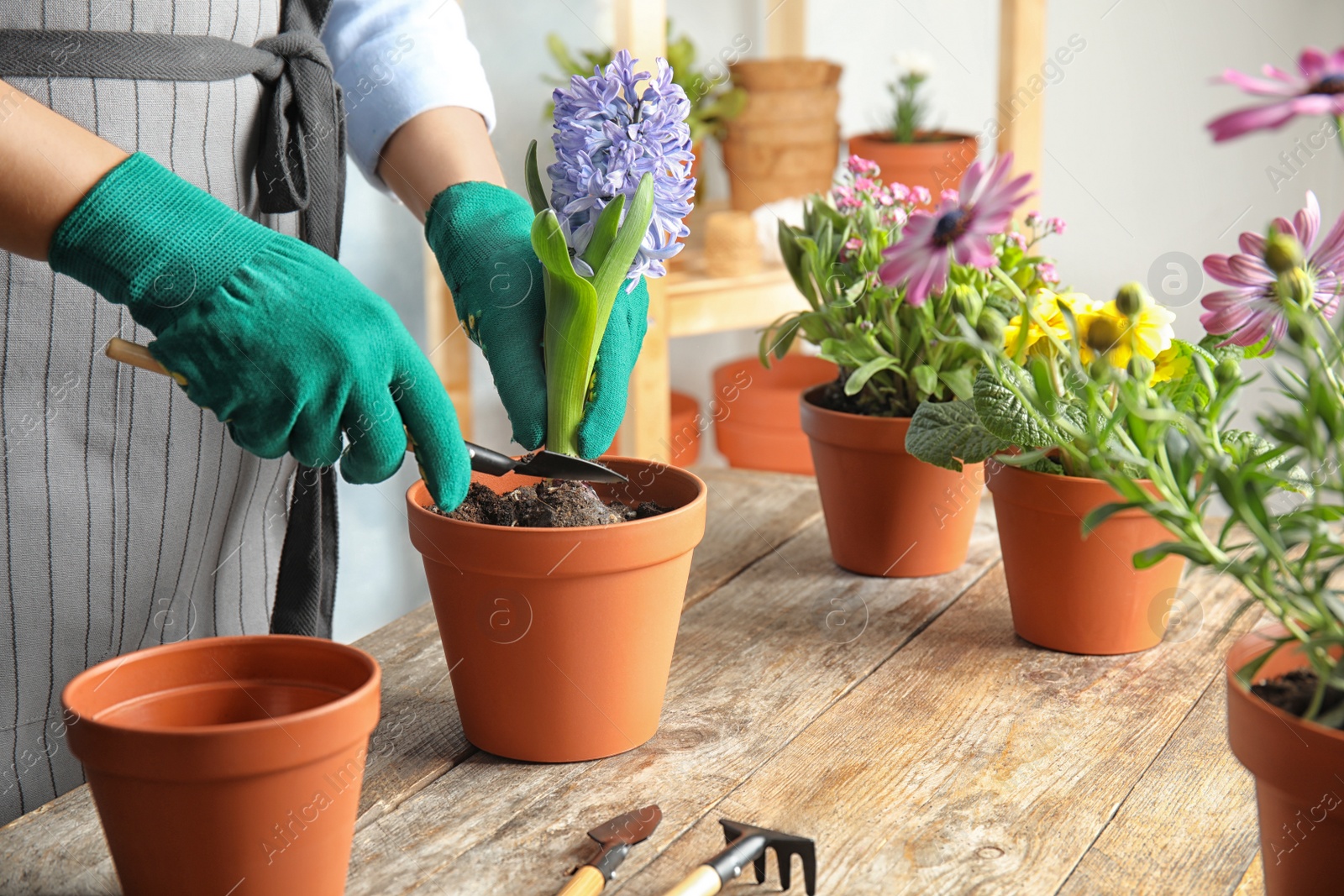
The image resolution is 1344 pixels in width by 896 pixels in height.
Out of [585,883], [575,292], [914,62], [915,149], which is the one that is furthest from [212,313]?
[914,62]

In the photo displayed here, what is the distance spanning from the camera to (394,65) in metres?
0.89

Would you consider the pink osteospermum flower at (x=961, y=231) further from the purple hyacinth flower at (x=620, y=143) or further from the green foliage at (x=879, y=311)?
the green foliage at (x=879, y=311)

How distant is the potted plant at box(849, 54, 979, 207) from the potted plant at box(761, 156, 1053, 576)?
0.86 metres

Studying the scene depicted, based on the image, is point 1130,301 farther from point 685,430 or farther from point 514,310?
point 685,430

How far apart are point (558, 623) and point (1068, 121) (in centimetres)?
188

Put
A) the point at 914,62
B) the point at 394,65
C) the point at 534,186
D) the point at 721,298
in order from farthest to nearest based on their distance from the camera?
the point at 914,62, the point at 721,298, the point at 394,65, the point at 534,186

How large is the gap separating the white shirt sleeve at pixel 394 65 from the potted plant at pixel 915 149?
93 cm

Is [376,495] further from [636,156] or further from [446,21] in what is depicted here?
[636,156]

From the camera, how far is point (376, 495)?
171 centimetres

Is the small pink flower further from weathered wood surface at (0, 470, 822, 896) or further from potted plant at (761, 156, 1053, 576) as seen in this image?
weathered wood surface at (0, 470, 822, 896)

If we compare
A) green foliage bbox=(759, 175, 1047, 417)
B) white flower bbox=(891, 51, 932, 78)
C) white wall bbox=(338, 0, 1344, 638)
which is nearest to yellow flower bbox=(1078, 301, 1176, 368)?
green foliage bbox=(759, 175, 1047, 417)

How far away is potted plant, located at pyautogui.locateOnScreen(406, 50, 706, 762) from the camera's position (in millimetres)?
594

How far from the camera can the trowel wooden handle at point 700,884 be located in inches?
18.8

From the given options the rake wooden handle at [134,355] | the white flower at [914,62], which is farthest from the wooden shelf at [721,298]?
the rake wooden handle at [134,355]
